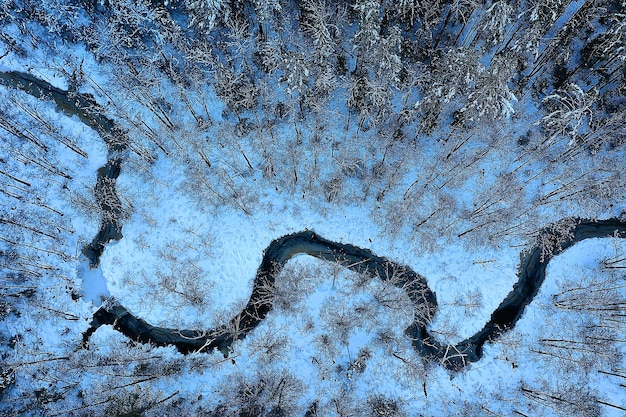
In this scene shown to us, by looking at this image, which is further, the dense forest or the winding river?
the winding river

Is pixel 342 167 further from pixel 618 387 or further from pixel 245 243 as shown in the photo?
pixel 618 387

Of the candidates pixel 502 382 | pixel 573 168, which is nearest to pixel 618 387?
pixel 502 382

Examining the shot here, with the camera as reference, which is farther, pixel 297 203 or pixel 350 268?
pixel 297 203

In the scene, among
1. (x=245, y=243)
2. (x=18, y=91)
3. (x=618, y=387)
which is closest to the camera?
(x=618, y=387)

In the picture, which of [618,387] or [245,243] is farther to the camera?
[245,243]
